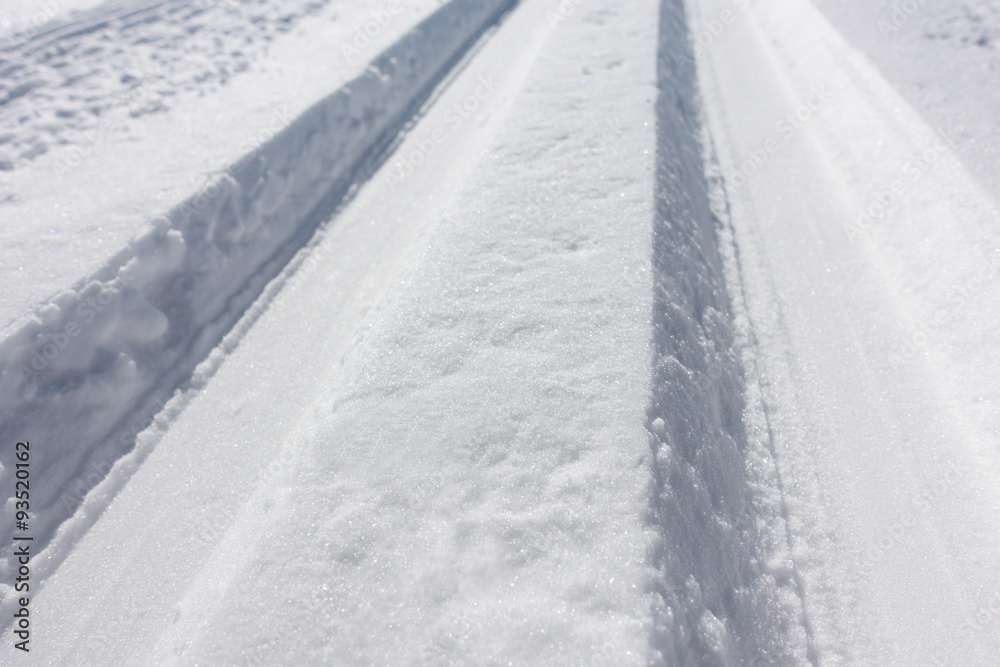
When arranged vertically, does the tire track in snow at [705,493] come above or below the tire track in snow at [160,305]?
below

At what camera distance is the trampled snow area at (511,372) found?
1442 millimetres

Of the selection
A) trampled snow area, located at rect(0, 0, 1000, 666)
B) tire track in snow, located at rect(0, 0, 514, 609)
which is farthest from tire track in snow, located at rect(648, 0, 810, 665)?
tire track in snow, located at rect(0, 0, 514, 609)

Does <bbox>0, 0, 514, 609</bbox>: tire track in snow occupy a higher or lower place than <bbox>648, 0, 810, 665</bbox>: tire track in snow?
higher

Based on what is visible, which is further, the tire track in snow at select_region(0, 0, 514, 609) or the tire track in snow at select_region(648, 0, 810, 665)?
the tire track in snow at select_region(0, 0, 514, 609)

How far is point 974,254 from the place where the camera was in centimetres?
242

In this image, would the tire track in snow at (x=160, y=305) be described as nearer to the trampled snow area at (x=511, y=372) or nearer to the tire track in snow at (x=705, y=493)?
the trampled snow area at (x=511, y=372)

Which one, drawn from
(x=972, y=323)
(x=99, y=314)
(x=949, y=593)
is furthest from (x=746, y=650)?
(x=99, y=314)

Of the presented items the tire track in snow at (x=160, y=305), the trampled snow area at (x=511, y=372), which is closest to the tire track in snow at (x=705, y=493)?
the trampled snow area at (x=511, y=372)

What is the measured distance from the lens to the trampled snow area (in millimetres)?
1442

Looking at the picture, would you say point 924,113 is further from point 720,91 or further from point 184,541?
point 184,541

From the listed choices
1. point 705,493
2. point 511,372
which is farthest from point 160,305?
point 705,493

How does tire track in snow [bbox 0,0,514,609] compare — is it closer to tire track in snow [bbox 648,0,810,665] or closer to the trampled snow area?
the trampled snow area

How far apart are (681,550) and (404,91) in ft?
14.1

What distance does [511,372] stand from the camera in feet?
6.11
